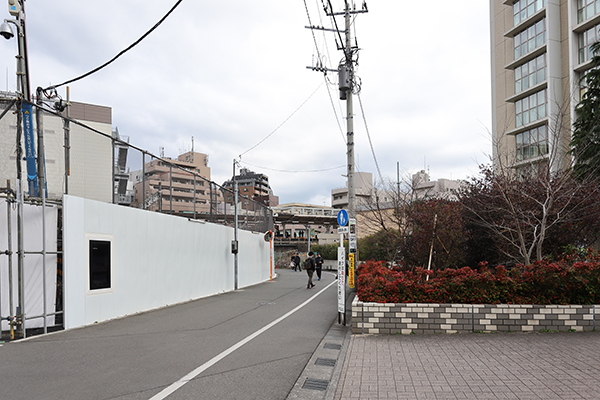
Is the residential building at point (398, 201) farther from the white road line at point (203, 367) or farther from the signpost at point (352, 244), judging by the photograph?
the white road line at point (203, 367)

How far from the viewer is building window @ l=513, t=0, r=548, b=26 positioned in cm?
3237

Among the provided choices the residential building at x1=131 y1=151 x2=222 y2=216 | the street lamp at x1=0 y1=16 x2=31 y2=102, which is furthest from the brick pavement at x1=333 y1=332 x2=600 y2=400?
the street lamp at x1=0 y1=16 x2=31 y2=102

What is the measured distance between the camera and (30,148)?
331 inches

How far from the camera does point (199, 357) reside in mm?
6641

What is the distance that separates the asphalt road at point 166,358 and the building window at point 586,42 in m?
28.1

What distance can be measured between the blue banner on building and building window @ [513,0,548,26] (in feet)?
114

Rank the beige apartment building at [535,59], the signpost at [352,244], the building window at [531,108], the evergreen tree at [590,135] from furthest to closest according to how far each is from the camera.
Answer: the building window at [531,108] → the beige apartment building at [535,59] → the signpost at [352,244] → the evergreen tree at [590,135]

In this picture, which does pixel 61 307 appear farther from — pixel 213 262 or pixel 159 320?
pixel 213 262

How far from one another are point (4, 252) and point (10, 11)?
15.4 ft

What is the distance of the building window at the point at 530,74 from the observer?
1268 inches

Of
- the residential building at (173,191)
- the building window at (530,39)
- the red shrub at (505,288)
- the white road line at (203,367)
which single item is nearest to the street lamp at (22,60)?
the residential building at (173,191)

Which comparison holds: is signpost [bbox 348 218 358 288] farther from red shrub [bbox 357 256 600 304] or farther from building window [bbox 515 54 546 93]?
building window [bbox 515 54 546 93]

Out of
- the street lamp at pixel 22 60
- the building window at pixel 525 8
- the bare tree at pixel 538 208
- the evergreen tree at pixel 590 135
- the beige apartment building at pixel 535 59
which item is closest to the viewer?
the street lamp at pixel 22 60

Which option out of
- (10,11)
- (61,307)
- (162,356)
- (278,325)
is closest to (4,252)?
(61,307)
